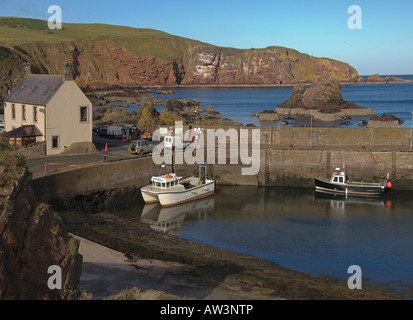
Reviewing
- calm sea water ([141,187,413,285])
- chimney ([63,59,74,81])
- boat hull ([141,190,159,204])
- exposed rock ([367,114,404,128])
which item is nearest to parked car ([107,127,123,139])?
chimney ([63,59,74,81])

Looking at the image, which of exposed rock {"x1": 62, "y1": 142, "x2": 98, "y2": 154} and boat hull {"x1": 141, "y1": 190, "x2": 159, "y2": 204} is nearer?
boat hull {"x1": 141, "y1": 190, "x2": 159, "y2": 204}

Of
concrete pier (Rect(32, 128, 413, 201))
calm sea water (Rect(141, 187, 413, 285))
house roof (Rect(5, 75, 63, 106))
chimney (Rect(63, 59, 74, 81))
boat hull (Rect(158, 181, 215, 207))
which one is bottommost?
calm sea water (Rect(141, 187, 413, 285))

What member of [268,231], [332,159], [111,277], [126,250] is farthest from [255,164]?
[111,277]

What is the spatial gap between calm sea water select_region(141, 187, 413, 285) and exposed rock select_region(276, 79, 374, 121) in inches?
2751

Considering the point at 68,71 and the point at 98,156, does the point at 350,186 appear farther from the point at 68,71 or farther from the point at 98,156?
the point at 68,71

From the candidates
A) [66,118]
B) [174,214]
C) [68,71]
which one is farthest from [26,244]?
[68,71]

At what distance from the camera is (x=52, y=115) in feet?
142

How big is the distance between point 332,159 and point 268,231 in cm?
1626

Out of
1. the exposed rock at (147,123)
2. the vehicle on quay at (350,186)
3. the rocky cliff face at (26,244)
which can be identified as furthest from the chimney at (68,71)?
the rocky cliff face at (26,244)

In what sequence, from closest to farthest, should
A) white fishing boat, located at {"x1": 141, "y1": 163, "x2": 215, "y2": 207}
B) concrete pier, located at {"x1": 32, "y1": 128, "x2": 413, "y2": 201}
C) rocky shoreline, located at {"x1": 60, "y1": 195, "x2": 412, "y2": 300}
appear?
rocky shoreline, located at {"x1": 60, "y1": 195, "x2": 412, "y2": 300} < white fishing boat, located at {"x1": 141, "y1": 163, "x2": 215, "y2": 207} < concrete pier, located at {"x1": 32, "y1": 128, "x2": 413, "y2": 201}

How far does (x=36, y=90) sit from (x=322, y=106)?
84826mm

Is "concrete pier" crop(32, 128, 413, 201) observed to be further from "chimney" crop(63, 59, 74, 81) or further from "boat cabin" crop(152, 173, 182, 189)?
"chimney" crop(63, 59, 74, 81)

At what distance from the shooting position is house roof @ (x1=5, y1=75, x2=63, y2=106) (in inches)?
1727

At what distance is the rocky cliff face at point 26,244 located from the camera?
12094mm
